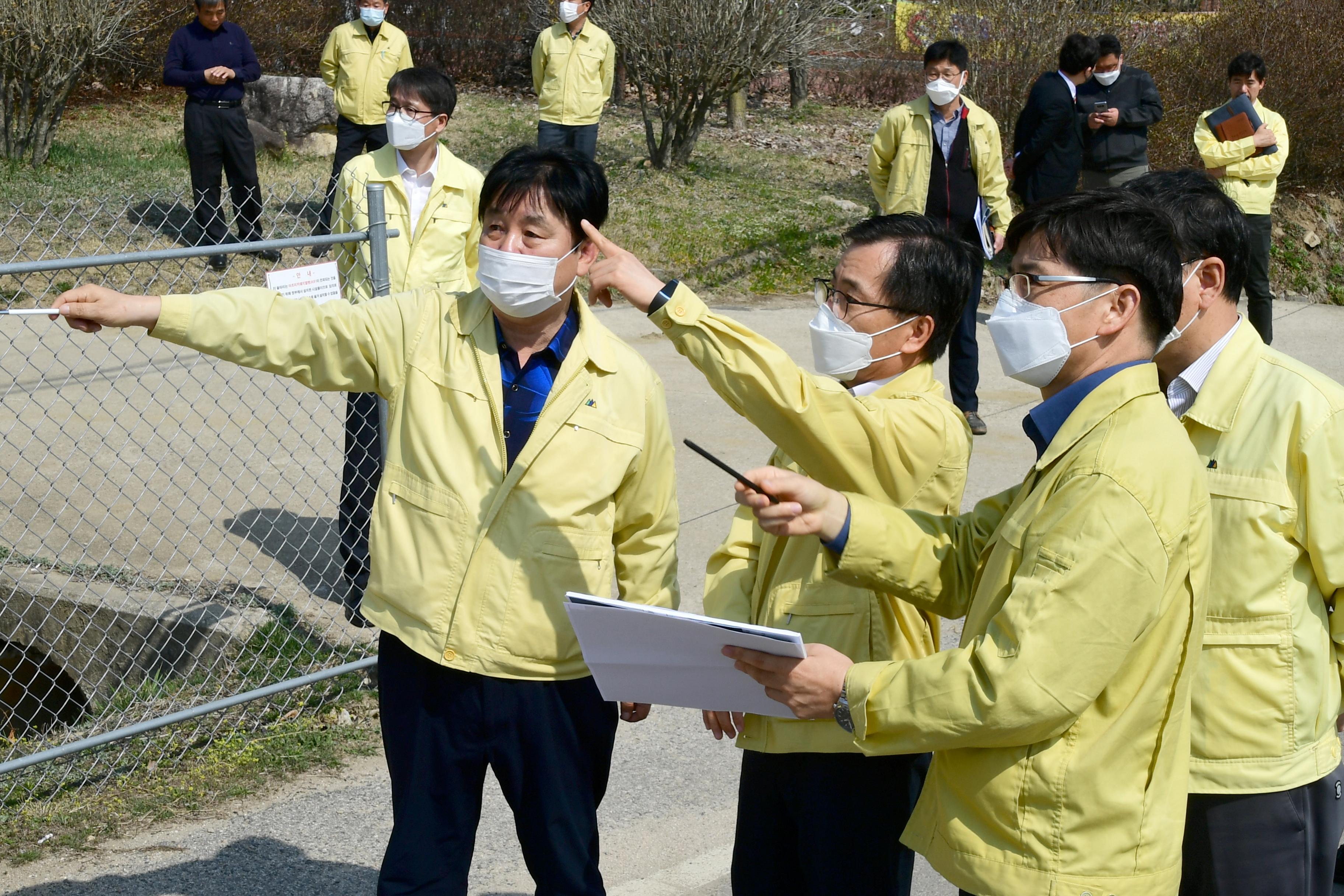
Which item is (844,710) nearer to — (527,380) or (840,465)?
(840,465)

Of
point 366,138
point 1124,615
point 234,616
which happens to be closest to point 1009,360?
point 1124,615

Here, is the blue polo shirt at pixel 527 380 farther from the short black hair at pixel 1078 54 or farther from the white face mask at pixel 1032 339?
the short black hair at pixel 1078 54

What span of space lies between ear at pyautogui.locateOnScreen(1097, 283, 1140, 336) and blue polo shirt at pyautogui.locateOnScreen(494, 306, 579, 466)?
43.5 inches

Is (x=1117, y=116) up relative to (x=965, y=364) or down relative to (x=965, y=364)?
up

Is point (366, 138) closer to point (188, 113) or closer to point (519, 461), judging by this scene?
point (188, 113)

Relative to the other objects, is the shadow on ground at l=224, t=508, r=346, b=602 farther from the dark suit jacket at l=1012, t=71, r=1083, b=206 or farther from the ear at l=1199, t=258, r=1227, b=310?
the dark suit jacket at l=1012, t=71, r=1083, b=206

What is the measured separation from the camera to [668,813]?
374cm

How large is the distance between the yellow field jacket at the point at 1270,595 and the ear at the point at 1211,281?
21 cm

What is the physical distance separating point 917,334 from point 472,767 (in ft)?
3.95

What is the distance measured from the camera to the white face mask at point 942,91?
7.21 meters

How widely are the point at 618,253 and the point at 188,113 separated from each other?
8744mm

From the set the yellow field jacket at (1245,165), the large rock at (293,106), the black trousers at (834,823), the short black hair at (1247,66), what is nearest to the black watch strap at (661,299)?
the black trousers at (834,823)

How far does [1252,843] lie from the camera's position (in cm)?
229

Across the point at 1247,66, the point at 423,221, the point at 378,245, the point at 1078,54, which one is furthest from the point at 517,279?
the point at 1247,66
